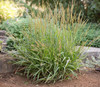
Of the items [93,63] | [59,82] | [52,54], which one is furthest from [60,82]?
[93,63]

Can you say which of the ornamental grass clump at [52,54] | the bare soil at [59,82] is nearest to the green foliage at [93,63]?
the bare soil at [59,82]

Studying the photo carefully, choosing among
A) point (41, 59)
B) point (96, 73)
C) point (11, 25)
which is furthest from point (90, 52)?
point (11, 25)

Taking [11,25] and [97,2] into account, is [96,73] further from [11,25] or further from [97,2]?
[97,2]

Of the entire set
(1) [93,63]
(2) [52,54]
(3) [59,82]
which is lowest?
(3) [59,82]

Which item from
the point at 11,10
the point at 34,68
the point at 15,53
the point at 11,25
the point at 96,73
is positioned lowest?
the point at 96,73

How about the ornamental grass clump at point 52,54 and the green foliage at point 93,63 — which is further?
the green foliage at point 93,63

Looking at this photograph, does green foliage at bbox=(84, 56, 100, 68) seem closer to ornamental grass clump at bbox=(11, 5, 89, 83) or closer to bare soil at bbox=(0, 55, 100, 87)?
bare soil at bbox=(0, 55, 100, 87)

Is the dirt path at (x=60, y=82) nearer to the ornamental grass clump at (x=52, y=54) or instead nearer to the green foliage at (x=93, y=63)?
the ornamental grass clump at (x=52, y=54)

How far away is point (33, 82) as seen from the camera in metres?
2.70

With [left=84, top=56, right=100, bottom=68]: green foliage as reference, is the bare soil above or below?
below

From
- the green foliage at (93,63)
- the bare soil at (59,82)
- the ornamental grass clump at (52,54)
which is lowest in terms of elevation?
the bare soil at (59,82)

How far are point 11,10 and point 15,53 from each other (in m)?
3.69

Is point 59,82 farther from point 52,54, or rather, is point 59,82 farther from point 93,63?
point 93,63

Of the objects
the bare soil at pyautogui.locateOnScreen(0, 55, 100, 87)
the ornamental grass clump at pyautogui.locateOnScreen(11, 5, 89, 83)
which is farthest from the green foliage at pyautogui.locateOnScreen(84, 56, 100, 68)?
the ornamental grass clump at pyautogui.locateOnScreen(11, 5, 89, 83)
